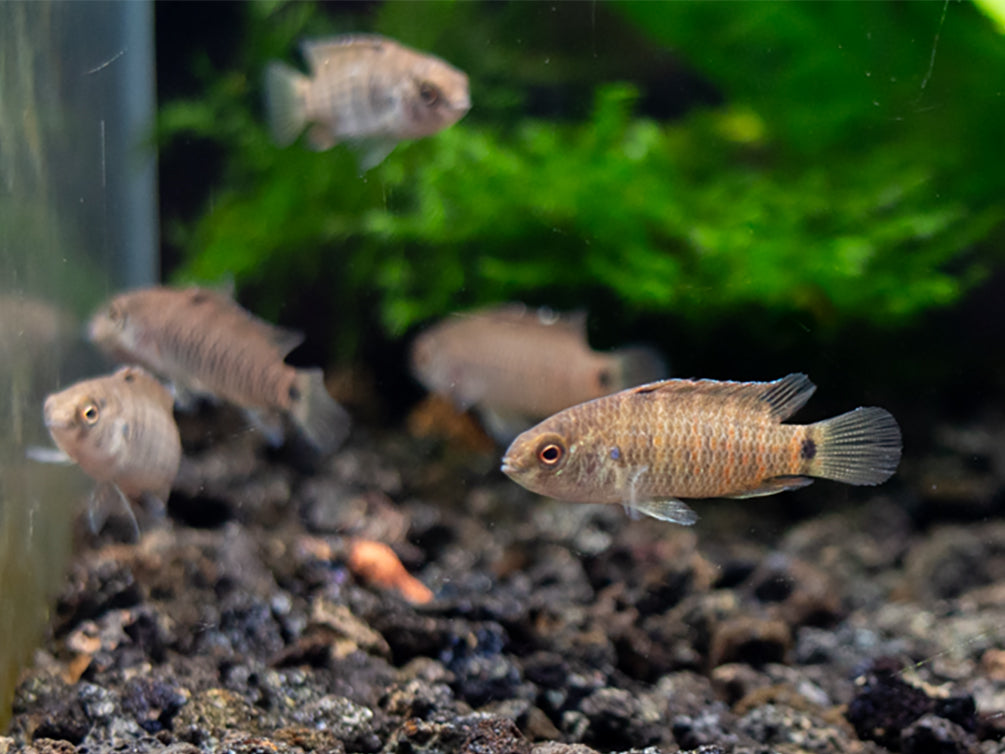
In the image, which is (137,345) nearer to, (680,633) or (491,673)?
(491,673)

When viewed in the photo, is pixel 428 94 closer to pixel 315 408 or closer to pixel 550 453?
pixel 315 408

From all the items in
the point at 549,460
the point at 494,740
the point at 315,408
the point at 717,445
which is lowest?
the point at 494,740

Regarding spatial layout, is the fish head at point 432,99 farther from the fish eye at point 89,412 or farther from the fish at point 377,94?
the fish eye at point 89,412

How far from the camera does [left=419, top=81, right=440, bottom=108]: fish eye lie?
125 inches

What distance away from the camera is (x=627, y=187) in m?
5.06

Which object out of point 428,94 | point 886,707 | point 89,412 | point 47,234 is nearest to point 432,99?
point 428,94

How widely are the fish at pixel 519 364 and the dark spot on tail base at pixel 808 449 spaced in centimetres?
167

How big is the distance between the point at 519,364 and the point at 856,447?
242 centimetres

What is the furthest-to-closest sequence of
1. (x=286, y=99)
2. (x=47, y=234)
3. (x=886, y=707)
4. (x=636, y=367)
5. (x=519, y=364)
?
1. (x=519, y=364)
2. (x=636, y=367)
3. (x=286, y=99)
4. (x=47, y=234)
5. (x=886, y=707)

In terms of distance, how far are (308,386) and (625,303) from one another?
2.15 m

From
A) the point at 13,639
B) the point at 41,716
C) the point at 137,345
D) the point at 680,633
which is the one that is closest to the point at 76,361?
the point at 137,345

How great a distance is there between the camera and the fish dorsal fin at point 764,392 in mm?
2127

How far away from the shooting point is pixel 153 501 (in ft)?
11.1

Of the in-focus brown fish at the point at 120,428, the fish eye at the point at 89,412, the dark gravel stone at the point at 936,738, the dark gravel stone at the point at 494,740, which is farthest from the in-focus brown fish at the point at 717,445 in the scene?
the fish eye at the point at 89,412
